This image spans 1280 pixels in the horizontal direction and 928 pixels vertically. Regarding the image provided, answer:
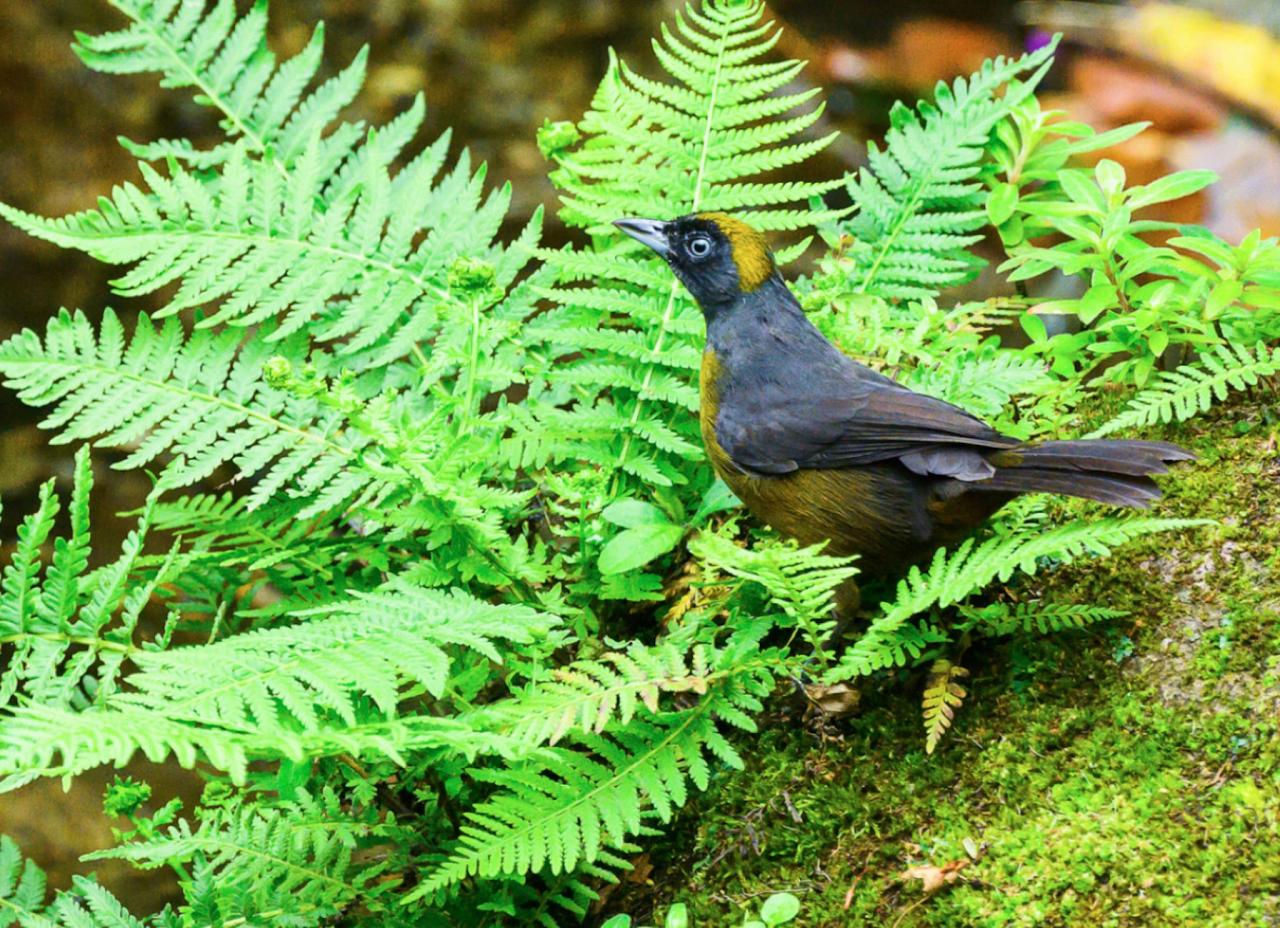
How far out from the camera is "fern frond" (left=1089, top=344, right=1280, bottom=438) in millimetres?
3025

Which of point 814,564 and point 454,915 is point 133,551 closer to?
point 454,915

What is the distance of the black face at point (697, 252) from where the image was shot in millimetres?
3332

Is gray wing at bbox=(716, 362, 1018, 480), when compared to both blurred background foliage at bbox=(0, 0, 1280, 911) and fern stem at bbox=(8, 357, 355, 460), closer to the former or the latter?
fern stem at bbox=(8, 357, 355, 460)

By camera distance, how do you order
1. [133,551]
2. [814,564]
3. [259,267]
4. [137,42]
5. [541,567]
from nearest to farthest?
[814,564] < [133,551] < [541,567] < [259,267] < [137,42]

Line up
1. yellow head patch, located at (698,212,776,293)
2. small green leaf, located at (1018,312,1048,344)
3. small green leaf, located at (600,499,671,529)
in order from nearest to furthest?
small green leaf, located at (600,499,671,529), yellow head patch, located at (698,212,776,293), small green leaf, located at (1018,312,1048,344)

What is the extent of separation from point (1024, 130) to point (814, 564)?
1757 millimetres

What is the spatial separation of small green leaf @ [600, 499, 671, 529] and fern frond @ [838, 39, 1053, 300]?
3.11ft

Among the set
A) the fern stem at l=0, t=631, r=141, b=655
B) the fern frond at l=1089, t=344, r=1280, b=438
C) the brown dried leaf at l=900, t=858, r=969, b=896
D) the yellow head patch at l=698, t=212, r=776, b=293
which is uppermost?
the fern frond at l=1089, t=344, r=1280, b=438

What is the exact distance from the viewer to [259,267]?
10.7 feet

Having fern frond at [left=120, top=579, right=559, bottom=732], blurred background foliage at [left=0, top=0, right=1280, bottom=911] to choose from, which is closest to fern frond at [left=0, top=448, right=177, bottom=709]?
fern frond at [left=120, top=579, right=559, bottom=732]

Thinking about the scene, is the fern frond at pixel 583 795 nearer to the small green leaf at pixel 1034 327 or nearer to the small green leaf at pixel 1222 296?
the small green leaf at pixel 1034 327

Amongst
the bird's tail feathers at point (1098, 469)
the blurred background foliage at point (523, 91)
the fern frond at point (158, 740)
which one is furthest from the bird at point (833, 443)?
the blurred background foliage at point (523, 91)

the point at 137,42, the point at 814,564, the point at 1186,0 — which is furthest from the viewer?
the point at 1186,0

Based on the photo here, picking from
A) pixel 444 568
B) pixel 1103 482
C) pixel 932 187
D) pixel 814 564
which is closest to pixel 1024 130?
pixel 932 187
